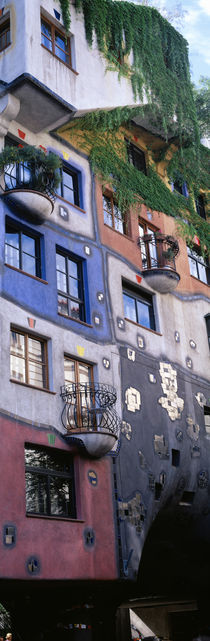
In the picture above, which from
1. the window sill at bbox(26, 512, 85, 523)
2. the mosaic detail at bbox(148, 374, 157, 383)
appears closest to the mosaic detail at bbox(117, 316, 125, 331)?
the mosaic detail at bbox(148, 374, 157, 383)

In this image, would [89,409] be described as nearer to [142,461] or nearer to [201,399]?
[142,461]

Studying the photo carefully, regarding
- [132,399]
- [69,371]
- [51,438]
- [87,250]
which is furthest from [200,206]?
[51,438]

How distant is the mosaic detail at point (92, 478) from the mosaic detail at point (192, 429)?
447 centimetres

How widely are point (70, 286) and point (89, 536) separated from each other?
5.65 meters

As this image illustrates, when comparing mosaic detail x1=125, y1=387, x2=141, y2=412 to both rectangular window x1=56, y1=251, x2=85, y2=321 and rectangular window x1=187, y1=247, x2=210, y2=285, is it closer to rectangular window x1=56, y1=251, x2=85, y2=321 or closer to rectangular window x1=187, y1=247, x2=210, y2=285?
rectangular window x1=56, y1=251, x2=85, y2=321

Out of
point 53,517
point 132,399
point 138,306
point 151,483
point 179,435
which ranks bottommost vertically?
point 53,517


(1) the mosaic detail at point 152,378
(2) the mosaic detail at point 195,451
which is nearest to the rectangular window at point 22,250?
(1) the mosaic detail at point 152,378

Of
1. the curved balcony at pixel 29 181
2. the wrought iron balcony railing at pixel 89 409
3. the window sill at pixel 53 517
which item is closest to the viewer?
the window sill at pixel 53 517

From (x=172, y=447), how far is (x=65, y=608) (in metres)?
4.65

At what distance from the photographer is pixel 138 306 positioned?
2014 cm

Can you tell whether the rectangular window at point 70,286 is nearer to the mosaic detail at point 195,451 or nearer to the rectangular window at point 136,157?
the mosaic detail at point 195,451

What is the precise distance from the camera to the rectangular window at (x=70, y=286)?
17.5 meters

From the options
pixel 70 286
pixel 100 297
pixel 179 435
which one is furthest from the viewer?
pixel 179 435

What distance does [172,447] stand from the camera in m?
19.1
